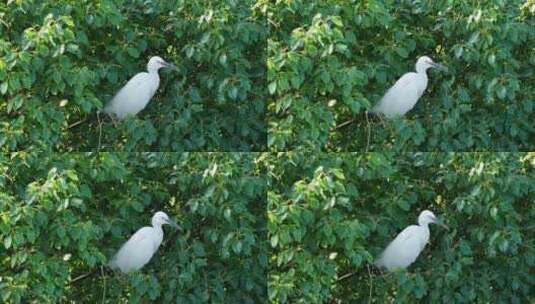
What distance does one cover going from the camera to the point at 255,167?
579cm

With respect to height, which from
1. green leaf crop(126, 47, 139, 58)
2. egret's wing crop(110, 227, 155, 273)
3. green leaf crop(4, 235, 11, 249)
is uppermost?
green leaf crop(126, 47, 139, 58)

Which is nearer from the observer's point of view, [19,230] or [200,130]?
[19,230]

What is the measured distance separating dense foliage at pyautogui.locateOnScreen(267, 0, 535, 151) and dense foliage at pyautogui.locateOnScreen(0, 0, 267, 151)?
158 millimetres

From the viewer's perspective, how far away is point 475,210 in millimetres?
5730

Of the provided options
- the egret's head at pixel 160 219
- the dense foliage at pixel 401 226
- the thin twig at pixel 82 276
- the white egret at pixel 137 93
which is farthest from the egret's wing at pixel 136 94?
the thin twig at pixel 82 276

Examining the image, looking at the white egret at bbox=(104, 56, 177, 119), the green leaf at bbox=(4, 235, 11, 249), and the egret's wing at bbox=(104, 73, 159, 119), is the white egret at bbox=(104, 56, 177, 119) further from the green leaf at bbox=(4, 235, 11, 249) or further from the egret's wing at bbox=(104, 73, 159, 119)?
the green leaf at bbox=(4, 235, 11, 249)

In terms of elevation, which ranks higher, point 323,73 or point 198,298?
point 323,73

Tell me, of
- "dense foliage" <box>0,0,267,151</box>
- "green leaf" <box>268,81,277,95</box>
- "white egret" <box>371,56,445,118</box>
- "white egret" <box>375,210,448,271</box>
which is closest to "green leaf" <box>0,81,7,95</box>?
"dense foliage" <box>0,0,267,151</box>

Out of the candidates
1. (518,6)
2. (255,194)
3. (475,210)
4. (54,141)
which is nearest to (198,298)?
(255,194)

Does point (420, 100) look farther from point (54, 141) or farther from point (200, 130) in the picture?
point (54, 141)

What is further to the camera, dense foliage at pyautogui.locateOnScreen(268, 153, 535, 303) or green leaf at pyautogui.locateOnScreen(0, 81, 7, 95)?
dense foliage at pyautogui.locateOnScreen(268, 153, 535, 303)

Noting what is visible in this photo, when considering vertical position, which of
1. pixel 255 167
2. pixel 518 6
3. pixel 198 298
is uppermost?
pixel 518 6

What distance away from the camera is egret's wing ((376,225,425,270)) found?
5664mm

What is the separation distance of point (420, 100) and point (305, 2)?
690mm
